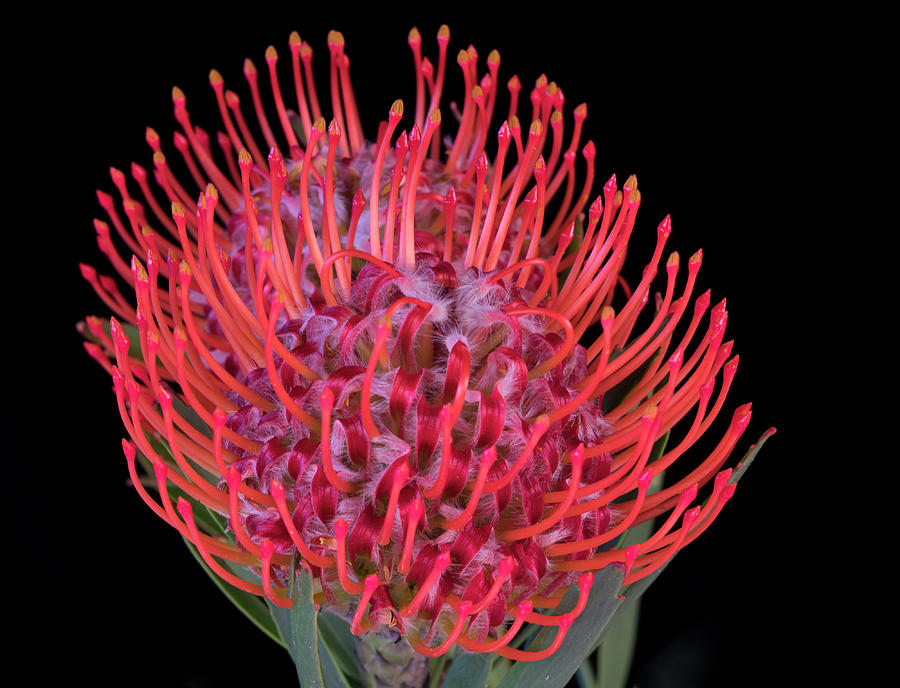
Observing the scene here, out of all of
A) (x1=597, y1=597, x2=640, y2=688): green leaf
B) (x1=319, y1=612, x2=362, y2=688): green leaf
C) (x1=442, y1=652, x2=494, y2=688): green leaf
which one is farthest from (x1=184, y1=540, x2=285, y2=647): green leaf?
(x1=597, y1=597, x2=640, y2=688): green leaf

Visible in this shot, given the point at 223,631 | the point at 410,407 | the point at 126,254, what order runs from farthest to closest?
the point at 126,254
the point at 223,631
the point at 410,407

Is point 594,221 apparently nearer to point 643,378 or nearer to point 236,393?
point 643,378

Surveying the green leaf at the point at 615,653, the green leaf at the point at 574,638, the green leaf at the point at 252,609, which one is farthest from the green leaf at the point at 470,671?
the green leaf at the point at 615,653

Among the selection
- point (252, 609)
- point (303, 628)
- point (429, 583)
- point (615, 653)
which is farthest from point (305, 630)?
point (615, 653)

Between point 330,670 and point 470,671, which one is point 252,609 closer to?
point 330,670

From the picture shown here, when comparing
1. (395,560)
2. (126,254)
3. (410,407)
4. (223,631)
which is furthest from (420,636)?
(126,254)

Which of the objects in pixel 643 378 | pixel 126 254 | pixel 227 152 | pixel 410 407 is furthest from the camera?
pixel 126 254

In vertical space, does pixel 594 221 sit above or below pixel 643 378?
above
